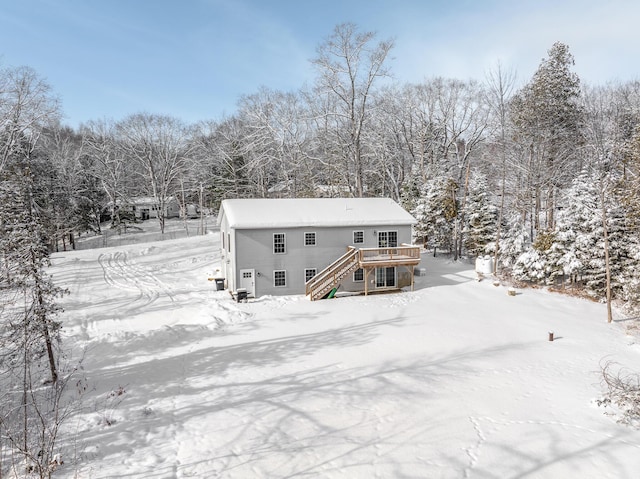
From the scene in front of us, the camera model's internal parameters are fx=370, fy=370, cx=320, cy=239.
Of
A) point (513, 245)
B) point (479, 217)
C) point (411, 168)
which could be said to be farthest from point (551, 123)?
point (411, 168)

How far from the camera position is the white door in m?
21.7

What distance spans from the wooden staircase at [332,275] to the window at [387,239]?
252 centimetres

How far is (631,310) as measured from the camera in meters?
18.1

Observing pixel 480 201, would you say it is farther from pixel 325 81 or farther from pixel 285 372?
pixel 285 372

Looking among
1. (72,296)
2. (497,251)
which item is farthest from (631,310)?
(72,296)

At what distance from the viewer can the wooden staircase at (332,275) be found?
2178 centimetres

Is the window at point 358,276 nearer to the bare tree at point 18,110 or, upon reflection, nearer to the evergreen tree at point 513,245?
the evergreen tree at point 513,245

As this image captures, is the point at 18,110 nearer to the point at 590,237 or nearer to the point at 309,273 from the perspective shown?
the point at 309,273

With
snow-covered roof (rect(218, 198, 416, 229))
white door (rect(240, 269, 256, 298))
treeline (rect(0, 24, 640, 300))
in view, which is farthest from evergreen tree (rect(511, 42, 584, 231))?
white door (rect(240, 269, 256, 298))

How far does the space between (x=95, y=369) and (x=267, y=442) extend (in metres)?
7.78

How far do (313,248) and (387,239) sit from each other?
202 inches

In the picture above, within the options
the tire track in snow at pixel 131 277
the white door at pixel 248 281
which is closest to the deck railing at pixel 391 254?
the white door at pixel 248 281

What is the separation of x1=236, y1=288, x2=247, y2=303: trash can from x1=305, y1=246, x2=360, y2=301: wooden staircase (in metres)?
3.57

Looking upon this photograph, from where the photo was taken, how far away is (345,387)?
11.2 metres
